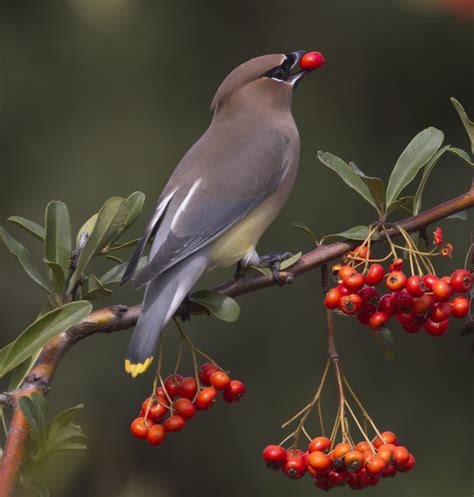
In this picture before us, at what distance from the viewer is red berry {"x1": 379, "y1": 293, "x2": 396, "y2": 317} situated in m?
2.42

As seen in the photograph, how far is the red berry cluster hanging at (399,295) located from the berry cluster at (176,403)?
31cm

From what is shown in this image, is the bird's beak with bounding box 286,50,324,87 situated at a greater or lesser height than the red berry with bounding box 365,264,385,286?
greater

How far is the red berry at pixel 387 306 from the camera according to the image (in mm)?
2418

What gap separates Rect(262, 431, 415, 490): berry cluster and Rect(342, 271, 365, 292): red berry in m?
0.32

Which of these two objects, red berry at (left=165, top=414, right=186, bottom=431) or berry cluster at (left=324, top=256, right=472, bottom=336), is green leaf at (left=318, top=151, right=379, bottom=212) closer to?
berry cluster at (left=324, top=256, right=472, bottom=336)

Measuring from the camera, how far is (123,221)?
2.41 metres

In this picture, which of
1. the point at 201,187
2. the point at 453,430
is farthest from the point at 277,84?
the point at 453,430

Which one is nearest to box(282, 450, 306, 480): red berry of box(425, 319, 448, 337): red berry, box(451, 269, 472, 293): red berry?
box(425, 319, 448, 337): red berry

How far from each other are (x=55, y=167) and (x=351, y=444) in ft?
9.87

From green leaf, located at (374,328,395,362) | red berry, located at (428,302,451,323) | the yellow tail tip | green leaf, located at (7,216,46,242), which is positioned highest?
green leaf, located at (7,216,46,242)

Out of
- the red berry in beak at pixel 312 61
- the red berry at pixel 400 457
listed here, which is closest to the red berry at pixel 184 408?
the red berry at pixel 400 457

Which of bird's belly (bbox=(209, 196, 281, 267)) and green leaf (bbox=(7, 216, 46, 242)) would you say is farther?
bird's belly (bbox=(209, 196, 281, 267))

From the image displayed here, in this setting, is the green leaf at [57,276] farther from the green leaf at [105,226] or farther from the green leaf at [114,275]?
the green leaf at [114,275]

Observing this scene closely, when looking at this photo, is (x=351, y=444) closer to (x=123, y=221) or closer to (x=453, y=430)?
(x=123, y=221)
